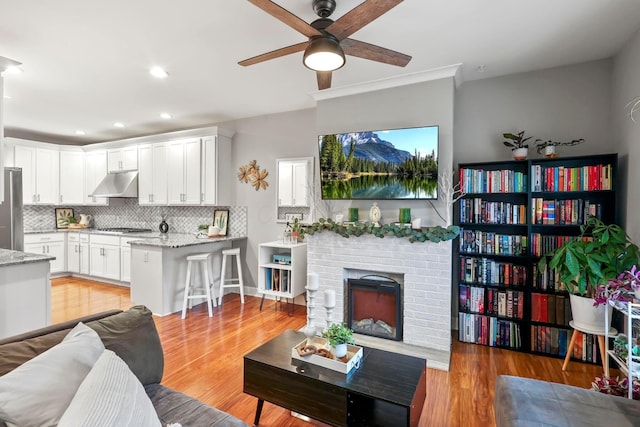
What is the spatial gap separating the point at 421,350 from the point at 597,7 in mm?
2960

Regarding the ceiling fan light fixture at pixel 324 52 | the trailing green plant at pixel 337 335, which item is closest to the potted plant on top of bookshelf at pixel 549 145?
the ceiling fan light fixture at pixel 324 52

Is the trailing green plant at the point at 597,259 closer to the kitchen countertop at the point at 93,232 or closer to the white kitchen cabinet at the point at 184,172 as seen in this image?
the white kitchen cabinet at the point at 184,172

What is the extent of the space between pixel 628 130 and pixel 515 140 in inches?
31.8

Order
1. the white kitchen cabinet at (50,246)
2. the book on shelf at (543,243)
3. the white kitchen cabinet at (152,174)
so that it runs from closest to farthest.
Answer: the book on shelf at (543,243), the white kitchen cabinet at (152,174), the white kitchen cabinet at (50,246)

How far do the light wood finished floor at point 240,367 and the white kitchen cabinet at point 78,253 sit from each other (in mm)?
1603

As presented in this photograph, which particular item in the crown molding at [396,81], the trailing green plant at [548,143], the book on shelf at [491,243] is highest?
the crown molding at [396,81]

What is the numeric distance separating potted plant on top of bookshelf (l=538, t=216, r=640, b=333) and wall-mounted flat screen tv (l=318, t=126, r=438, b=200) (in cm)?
119

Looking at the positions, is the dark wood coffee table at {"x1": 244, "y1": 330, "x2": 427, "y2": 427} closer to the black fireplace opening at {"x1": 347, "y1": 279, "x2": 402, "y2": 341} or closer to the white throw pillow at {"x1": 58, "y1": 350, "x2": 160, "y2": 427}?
the white throw pillow at {"x1": 58, "y1": 350, "x2": 160, "y2": 427}

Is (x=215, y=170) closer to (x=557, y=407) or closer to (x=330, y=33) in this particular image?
(x=330, y=33)

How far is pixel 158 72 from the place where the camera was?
3.10 meters

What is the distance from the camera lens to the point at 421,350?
9.56 ft

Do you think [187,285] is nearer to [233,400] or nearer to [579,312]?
[233,400]

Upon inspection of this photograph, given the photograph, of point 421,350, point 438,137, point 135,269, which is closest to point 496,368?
point 421,350

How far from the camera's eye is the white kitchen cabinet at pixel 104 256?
5301mm
